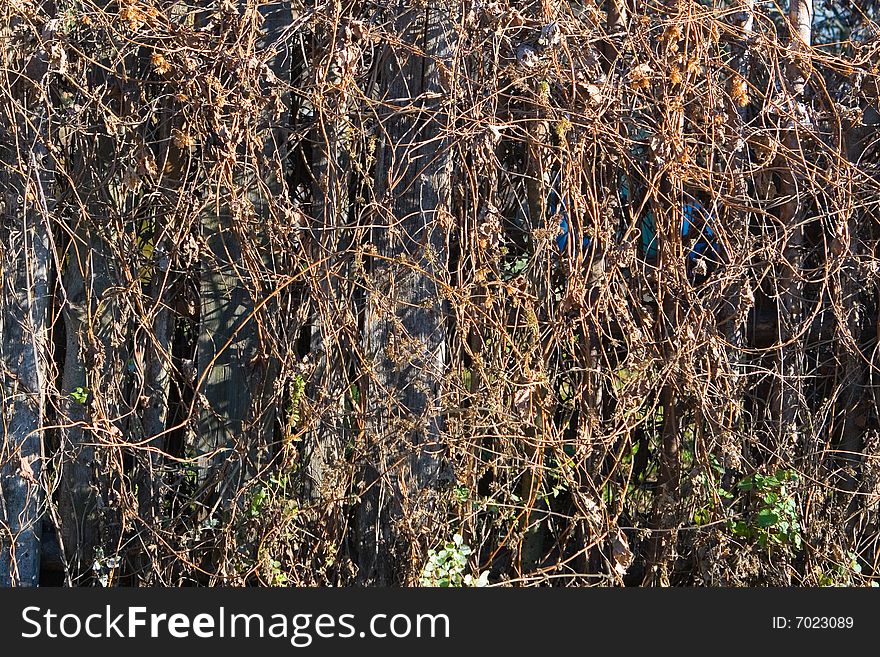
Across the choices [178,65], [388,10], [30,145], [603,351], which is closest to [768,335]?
[603,351]

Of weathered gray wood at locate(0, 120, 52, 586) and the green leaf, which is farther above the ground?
weathered gray wood at locate(0, 120, 52, 586)

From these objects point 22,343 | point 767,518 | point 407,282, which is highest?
point 407,282

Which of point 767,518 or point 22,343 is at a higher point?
point 22,343

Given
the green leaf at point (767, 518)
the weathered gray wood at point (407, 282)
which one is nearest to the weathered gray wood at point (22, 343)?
the weathered gray wood at point (407, 282)

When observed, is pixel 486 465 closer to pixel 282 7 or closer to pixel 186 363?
pixel 186 363

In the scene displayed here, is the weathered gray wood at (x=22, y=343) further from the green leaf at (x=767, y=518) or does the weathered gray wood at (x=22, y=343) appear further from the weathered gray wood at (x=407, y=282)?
the green leaf at (x=767, y=518)

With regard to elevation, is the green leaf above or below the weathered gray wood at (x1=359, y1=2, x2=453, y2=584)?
below

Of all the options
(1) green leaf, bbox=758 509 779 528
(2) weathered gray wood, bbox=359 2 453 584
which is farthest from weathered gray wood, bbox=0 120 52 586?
(1) green leaf, bbox=758 509 779 528

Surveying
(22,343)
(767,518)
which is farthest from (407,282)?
(767,518)

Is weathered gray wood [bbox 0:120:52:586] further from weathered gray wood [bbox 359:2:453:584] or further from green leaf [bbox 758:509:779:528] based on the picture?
green leaf [bbox 758:509:779:528]

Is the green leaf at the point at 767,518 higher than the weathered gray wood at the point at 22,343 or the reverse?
the reverse

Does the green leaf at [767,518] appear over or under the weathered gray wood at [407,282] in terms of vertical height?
under

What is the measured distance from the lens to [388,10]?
2.62 meters

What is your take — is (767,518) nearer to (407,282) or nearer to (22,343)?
(407,282)
